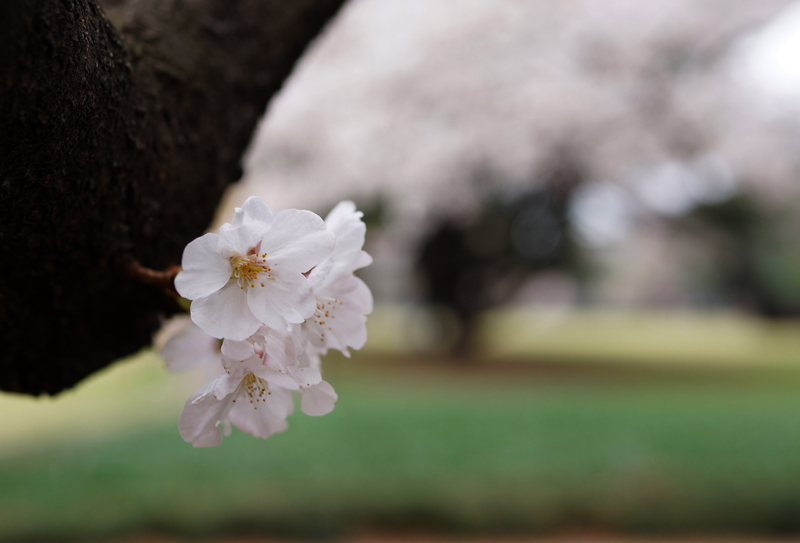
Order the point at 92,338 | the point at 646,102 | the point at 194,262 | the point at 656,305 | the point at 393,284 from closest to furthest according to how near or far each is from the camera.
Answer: the point at 194,262, the point at 92,338, the point at 646,102, the point at 393,284, the point at 656,305

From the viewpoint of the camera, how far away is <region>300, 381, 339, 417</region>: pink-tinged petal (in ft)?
2.24

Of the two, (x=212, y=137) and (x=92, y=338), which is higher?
(x=212, y=137)

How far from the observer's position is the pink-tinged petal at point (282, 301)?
597 mm

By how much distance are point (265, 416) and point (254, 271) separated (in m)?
0.20

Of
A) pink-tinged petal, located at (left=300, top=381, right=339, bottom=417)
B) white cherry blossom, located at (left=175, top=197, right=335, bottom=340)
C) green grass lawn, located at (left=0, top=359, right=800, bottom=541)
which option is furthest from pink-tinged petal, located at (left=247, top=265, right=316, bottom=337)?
green grass lawn, located at (left=0, top=359, right=800, bottom=541)

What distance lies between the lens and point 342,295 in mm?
738

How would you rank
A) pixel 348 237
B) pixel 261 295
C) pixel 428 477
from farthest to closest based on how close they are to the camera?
pixel 428 477 → pixel 348 237 → pixel 261 295

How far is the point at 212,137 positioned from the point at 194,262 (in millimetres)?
492

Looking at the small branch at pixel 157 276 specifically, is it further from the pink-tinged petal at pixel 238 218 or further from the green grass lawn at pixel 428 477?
the green grass lawn at pixel 428 477

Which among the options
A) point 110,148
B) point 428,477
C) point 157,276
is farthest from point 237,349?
point 428,477

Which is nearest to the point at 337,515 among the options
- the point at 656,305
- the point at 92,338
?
the point at 92,338

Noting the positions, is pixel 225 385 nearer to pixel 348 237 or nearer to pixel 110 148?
pixel 348 237

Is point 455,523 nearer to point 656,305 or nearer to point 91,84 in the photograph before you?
point 91,84

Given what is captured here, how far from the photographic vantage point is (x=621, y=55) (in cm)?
796
